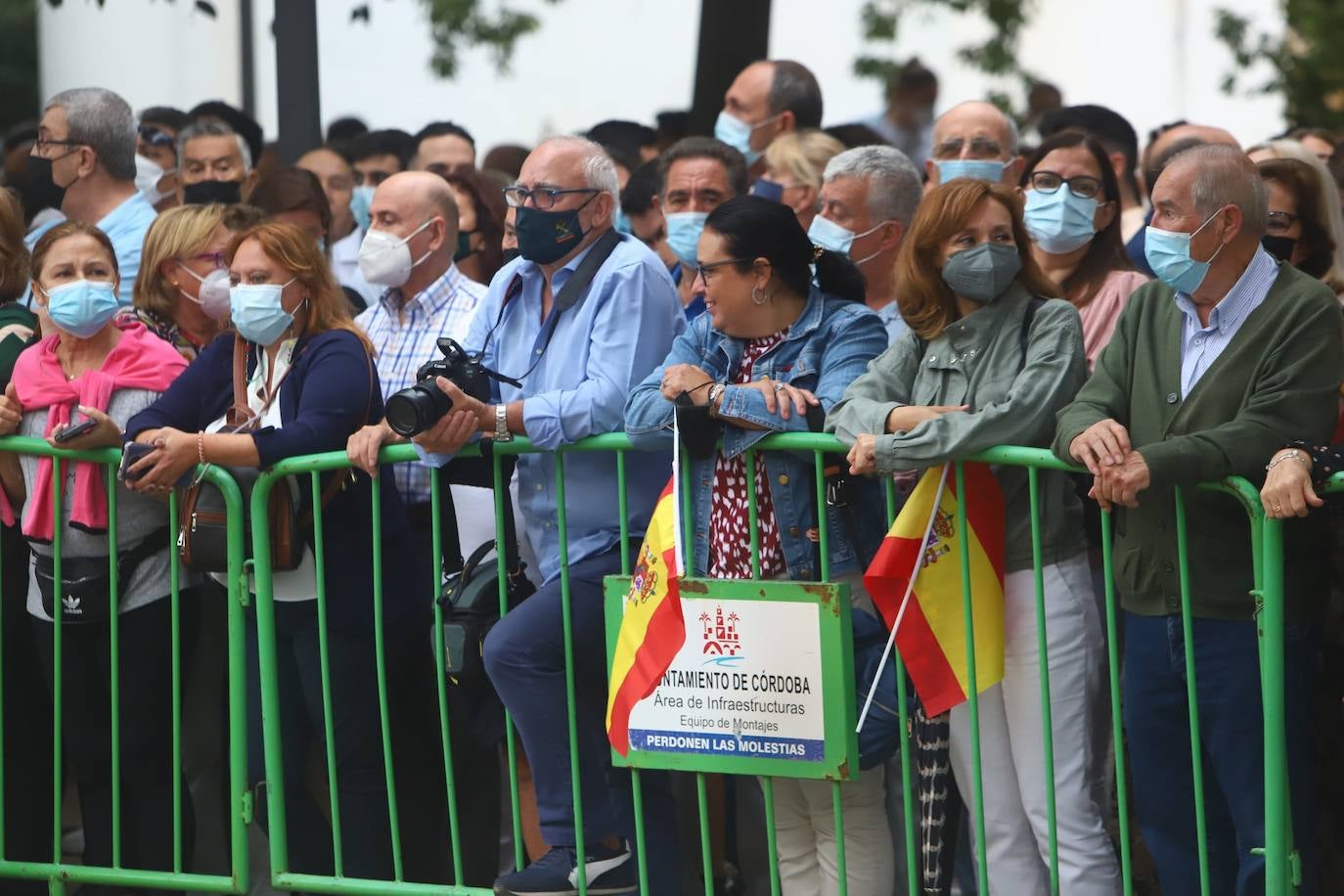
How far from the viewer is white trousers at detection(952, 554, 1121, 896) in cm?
497

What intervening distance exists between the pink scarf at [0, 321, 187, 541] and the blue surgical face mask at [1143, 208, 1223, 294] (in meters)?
3.01

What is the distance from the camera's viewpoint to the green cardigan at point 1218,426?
4559 millimetres

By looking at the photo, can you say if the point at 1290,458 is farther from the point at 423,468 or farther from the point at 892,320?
the point at 423,468

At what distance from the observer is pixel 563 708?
210 inches

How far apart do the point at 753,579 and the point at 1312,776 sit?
4.84 ft

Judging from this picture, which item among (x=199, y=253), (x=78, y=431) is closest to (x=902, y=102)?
(x=199, y=253)

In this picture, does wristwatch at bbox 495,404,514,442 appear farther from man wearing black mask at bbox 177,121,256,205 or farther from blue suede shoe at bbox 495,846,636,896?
man wearing black mask at bbox 177,121,256,205

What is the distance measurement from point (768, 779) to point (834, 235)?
1918 mm

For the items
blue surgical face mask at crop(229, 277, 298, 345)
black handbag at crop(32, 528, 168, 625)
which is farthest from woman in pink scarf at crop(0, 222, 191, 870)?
blue surgical face mask at crop(229, 277, 298, 345)

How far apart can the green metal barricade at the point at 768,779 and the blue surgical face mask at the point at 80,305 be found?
0.87m

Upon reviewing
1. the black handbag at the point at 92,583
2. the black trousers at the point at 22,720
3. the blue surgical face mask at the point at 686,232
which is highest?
the blue surgical face mask at the point at 686,232

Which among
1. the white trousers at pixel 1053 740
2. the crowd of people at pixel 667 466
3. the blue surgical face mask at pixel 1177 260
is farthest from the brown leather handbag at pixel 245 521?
the blue surgical face mask at pixel 1177 260

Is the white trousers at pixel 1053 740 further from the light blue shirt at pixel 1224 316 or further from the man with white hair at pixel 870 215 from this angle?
the man with white hair at pixel 870 215

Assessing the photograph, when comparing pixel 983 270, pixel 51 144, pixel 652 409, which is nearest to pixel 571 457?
pixel 652 409
